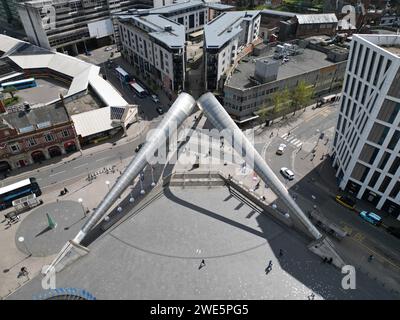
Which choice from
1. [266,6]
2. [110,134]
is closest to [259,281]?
[110,134]

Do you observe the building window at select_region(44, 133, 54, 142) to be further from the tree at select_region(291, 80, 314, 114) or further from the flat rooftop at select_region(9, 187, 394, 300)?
the tree at select_region(291, 80, 314, 114)

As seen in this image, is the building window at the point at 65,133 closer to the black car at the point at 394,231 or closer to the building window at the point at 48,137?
the building window at the point at 48,137

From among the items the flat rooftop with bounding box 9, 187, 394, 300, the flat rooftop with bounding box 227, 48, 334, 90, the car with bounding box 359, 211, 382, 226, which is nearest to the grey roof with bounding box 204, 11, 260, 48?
the flat rooftop with bounding box 227, 48, 334, 90

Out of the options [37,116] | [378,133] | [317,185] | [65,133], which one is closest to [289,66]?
[317,185]

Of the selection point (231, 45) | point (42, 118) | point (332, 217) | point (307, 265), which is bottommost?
point (332, 217)

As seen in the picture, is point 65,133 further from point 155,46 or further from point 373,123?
point 373,123

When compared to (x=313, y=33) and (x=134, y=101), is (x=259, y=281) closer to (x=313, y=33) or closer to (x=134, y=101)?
(x=134, y=101)

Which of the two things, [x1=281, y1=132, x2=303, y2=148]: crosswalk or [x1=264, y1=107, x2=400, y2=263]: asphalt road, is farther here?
[x1=281, y1=132, x2=303, y2=148]: crosswalk
